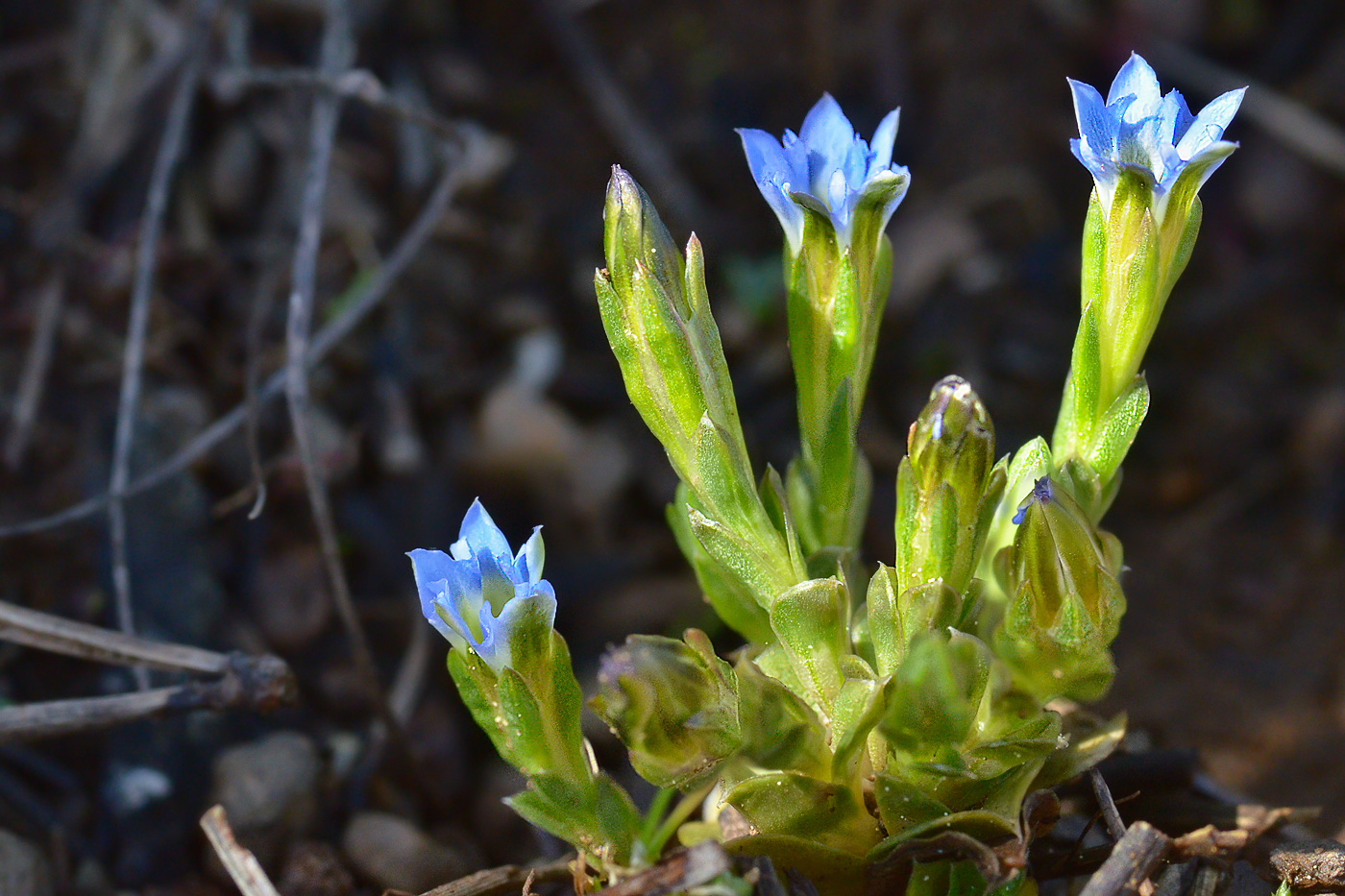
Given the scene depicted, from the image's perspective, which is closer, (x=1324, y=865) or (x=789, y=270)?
(x=1324, y=865)

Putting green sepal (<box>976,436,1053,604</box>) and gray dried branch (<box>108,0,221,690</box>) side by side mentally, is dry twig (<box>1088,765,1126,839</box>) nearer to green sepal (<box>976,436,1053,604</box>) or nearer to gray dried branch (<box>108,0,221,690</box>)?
green sepal (<box>976,436,1053,604</box>)

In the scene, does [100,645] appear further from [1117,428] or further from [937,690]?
[1117,428]

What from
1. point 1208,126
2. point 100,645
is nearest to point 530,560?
point 100,645

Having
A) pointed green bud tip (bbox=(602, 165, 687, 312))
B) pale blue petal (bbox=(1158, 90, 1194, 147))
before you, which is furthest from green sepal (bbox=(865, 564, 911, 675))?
pale blue petal (bbox=(1158, 90, 1194, 147))

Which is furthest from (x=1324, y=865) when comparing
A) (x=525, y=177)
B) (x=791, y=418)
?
(x=525, y=177)

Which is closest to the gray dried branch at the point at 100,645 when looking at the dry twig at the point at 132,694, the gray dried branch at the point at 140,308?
the dry twig at the point at 132,694

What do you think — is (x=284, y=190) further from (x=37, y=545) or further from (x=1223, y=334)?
(x=1223, y=334)
